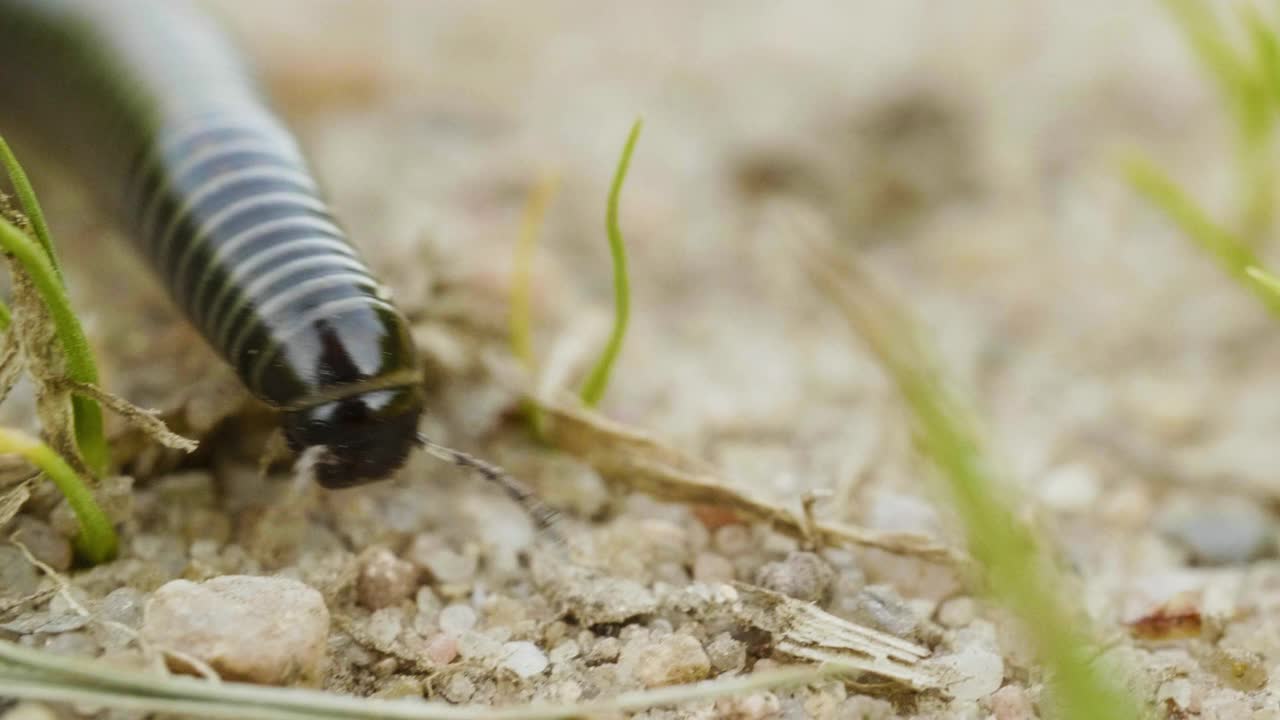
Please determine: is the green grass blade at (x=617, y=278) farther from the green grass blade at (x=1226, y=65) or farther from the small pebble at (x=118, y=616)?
the green grass blade at (x=1226, y=65)

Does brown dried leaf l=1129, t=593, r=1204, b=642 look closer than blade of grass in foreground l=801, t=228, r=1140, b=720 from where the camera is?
No

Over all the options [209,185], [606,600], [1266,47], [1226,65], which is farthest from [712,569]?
[1226,65]

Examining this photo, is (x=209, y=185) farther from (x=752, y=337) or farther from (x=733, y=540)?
(x=752, y=337)

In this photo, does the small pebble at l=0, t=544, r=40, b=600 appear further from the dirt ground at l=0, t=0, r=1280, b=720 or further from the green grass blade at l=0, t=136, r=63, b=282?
the green grass blade at l=0, t=136, r=63, b=282

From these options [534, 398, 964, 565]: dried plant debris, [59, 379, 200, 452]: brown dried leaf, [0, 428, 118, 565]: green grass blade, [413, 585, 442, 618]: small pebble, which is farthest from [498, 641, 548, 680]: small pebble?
[0, 428, 118, 565]: green grass blade

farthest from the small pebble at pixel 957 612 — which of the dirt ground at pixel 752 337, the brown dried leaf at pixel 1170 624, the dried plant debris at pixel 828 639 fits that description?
the brown dried leaf at pixel 1170 624
